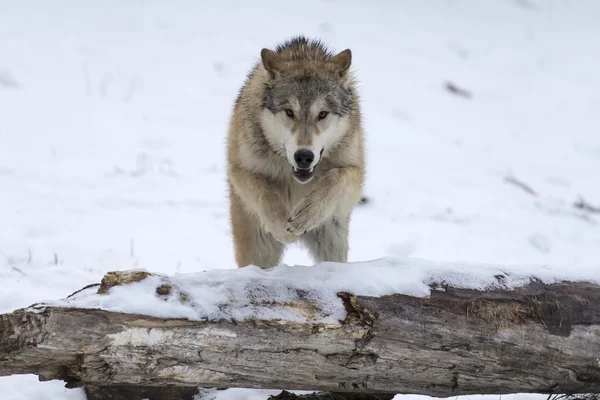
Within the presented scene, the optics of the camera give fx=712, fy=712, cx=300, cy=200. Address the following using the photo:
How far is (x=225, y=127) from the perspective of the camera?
11367 mm

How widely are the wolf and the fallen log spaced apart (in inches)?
39.6

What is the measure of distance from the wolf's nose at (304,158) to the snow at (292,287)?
2.58 ft

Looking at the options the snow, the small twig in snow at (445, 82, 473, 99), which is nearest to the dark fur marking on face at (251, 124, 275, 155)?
the snow

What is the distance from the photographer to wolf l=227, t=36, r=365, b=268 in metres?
4.64

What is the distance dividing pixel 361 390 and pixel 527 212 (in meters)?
6.99

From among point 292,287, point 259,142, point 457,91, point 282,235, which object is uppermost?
point 457,91

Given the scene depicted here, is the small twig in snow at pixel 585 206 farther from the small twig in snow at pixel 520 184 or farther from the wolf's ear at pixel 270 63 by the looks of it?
→ the wolf's ear at pixel 270 63

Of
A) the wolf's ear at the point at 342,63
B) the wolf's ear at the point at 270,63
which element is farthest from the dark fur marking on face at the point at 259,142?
the wolf's ear at the point at 342,63

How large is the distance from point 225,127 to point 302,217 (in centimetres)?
701

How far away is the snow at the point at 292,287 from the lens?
3.18m

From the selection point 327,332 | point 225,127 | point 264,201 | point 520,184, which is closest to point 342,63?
point 264,201

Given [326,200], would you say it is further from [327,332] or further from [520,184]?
[520,184]

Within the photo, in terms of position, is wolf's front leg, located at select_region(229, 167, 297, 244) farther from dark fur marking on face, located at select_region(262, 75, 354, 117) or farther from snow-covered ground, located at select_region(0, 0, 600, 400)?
snow-covered ground, located at select_region(0, 0, 600, 400)

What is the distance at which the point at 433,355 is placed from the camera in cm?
346
